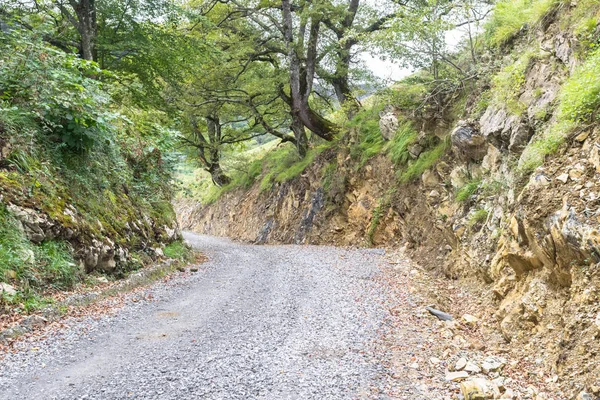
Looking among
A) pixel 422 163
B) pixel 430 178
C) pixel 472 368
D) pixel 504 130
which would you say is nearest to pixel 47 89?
pixel 472 368

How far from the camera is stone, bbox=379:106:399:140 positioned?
1480 cm

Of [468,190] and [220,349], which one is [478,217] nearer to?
[468,190]

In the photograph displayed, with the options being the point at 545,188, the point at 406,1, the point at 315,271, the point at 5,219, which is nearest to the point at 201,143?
the point at 406,1

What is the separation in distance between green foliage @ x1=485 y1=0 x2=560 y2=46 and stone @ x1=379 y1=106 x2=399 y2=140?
5.01 m

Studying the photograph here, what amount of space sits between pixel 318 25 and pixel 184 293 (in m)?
13.2

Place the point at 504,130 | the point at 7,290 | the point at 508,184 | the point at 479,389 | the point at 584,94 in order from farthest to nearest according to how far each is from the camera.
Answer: the point at 504,130
the point at 508,184
the point at 7,290
the point at 584,94
the point at 479,389

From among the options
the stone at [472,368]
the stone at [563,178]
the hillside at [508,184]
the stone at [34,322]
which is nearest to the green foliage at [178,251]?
the stone at [34,322]

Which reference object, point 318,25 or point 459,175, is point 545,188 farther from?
point 318,25

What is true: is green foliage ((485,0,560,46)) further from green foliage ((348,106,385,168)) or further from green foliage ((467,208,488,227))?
green foliage ((348,106,385,168))

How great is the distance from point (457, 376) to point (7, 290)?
554 cm

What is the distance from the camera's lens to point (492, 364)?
477 centimetres

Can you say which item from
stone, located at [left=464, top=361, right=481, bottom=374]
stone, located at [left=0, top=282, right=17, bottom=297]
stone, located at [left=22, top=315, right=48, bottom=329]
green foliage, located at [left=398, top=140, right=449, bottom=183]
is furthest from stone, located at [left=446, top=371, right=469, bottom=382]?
green foliage, located at [left=398, top=140, right=449, bottom=183]

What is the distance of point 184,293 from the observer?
27.2ft

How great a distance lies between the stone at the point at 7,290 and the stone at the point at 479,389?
217 inches
